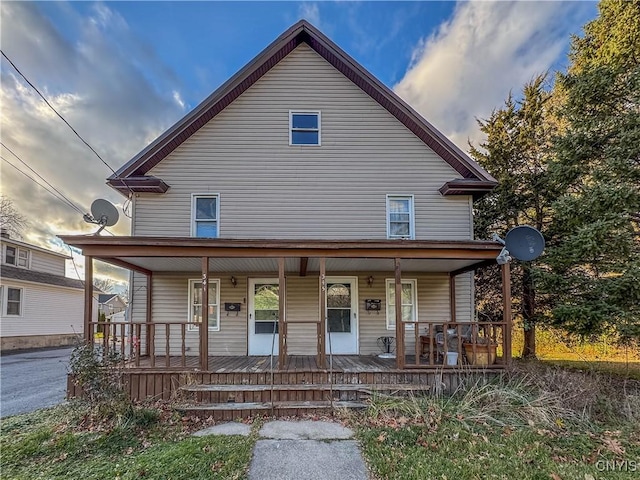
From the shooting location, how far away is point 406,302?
9.09 m

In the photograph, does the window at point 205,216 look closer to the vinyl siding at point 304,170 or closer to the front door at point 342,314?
the vinyl siding at point 304,170

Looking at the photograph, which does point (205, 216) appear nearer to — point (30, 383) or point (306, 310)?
point (306, 310)

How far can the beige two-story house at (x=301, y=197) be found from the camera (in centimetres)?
877

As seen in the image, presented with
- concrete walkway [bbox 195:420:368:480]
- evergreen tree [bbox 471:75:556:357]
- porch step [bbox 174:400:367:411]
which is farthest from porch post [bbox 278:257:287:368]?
evergreen tree [bbox 471:75:556:357]

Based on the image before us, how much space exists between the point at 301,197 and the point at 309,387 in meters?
4.93

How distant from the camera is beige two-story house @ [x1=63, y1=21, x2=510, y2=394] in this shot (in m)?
8.77

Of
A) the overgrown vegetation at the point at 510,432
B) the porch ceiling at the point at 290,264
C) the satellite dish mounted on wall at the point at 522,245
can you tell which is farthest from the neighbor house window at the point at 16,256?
the satellite dish mounted on wall at the point at 522,245

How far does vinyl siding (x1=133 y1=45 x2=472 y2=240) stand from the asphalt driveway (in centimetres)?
430

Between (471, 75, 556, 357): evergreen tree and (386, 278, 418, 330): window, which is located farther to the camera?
(471, 75, 556, 357): evergreen tree

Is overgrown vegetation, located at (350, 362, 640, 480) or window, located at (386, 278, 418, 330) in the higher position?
window, located at (386, 278, 418, 330)

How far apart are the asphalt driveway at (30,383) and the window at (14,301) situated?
2.65 meters

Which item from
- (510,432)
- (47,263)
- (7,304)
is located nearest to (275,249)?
(510,432)

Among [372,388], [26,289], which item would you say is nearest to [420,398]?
[372,388]

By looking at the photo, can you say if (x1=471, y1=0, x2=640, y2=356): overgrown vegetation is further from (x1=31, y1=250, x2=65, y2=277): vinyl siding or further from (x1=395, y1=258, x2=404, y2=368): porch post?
(x1=31, y1=250, x2=65, y2=277): vinyl siding
